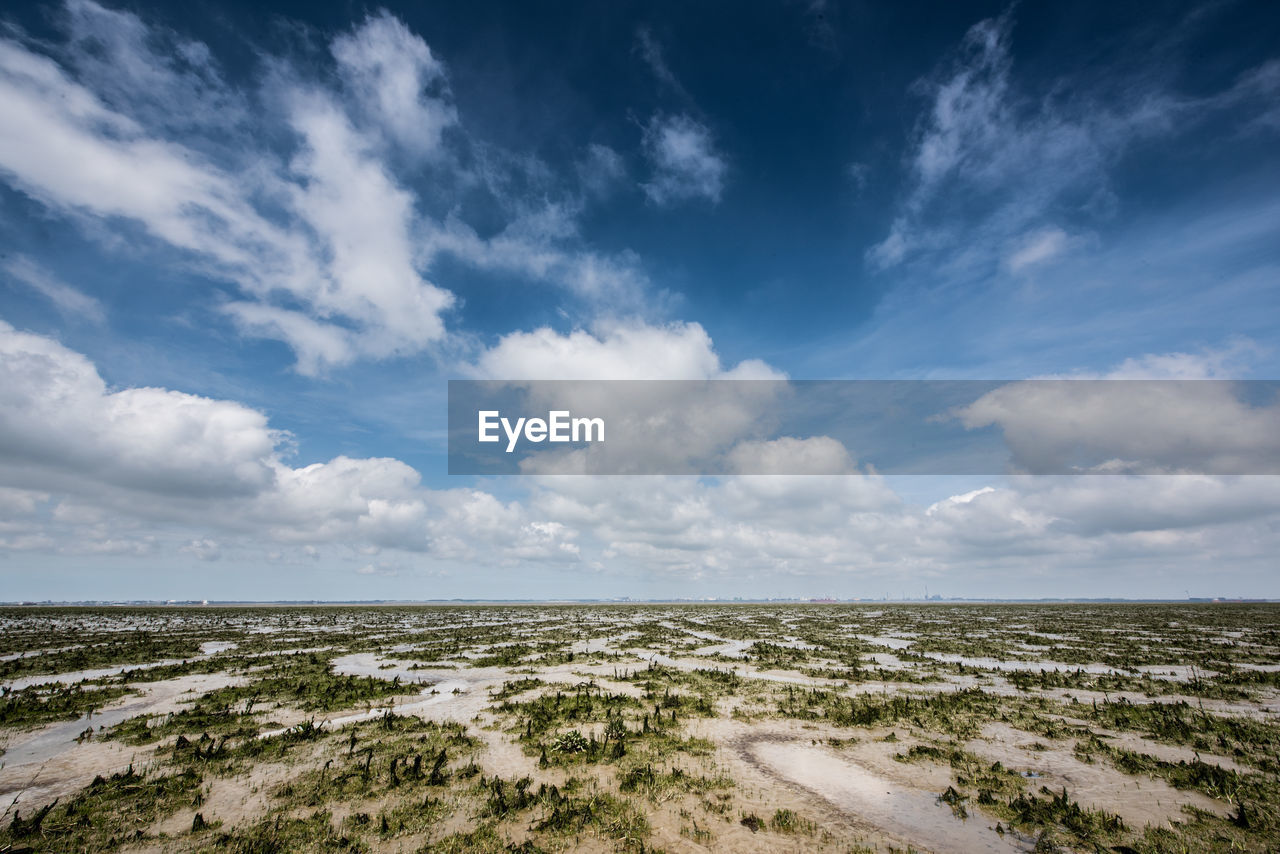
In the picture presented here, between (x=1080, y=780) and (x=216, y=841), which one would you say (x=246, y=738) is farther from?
(x=1080, y=780)

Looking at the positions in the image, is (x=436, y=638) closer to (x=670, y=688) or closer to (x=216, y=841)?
(x=670, y=688)

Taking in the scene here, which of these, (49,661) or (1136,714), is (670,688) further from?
(49,661)

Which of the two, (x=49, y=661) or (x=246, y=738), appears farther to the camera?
(x=49, y=661)

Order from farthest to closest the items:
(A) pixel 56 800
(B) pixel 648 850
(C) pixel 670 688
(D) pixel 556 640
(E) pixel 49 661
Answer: (D) pixel 556 640 < (E) pixel 49 661 < (C) pixel 670 688 < (A) pixel 56 800 < (B) pixel 648 850

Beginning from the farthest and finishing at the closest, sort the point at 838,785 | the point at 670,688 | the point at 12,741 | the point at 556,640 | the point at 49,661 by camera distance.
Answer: the point at 556,640
the point at 49,661
the point at 670,688
the point at 12,741
the point at 838,785

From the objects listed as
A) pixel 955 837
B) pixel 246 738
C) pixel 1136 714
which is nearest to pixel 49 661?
pixel 246 738

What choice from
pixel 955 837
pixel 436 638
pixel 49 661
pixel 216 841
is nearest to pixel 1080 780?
pixel 955 837

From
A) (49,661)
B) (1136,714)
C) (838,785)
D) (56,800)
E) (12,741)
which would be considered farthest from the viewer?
(49,661)

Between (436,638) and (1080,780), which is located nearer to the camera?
(1080,780)

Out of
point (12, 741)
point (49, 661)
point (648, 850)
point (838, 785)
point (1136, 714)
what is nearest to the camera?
point (648, 850)
